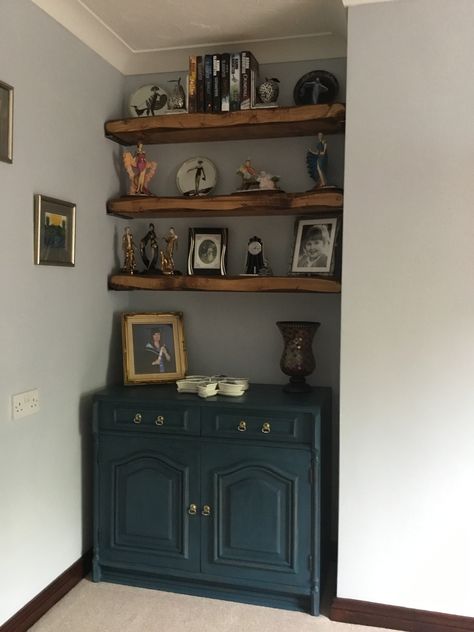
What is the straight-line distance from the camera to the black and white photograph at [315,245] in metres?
2.64

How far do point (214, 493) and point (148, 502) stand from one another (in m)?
0.31

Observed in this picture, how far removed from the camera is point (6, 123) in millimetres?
2084

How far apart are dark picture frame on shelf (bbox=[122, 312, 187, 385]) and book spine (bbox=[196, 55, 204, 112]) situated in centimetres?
98

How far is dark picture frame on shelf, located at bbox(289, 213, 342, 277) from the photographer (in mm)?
2637

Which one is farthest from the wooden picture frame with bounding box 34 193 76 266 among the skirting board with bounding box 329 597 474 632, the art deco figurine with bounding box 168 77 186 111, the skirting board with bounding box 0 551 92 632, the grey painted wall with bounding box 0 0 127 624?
the skirting board with bounding box 329 597 474 632

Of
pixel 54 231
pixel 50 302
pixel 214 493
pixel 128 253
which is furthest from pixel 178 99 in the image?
pixel 214 493

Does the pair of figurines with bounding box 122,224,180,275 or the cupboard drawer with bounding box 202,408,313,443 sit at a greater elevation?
the pair of figurines with bounding box 122,224,180,275

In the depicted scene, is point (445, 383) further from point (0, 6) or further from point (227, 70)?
point (0, 6)

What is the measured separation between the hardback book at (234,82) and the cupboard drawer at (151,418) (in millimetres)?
1346

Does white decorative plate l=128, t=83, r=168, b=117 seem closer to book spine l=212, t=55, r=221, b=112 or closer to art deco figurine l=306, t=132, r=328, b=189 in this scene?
book spine l=212, t=55, r=221, b=112

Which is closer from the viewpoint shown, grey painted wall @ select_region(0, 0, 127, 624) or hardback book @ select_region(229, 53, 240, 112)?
grey painted wall @ select_region(0, 0, 127, 624)

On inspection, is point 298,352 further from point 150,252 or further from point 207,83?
point 207,83

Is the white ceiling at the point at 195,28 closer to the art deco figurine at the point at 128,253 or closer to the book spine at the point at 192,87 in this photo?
the book spine at the point at 192,87

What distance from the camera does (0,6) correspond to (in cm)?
205
